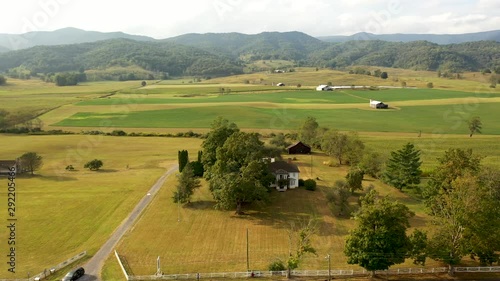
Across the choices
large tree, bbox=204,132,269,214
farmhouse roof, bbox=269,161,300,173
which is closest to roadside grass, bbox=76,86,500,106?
farmhouse roof, bbox=269,161,300,173

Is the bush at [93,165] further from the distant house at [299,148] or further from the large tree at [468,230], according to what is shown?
the large tree at [468,230]

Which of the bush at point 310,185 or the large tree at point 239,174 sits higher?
the large tree at point 239,174

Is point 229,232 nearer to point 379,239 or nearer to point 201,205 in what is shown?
point 201,205

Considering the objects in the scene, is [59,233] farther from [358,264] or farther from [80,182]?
[358,264]

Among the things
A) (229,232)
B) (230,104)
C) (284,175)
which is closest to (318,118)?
(230,104)

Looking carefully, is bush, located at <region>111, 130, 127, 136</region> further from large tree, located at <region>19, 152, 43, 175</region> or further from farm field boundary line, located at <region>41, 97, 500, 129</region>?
large tree, located at <region>19, 152, 43, 175</region>

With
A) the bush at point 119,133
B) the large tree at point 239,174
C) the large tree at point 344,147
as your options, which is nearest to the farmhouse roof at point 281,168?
the large tree at point 239,174
